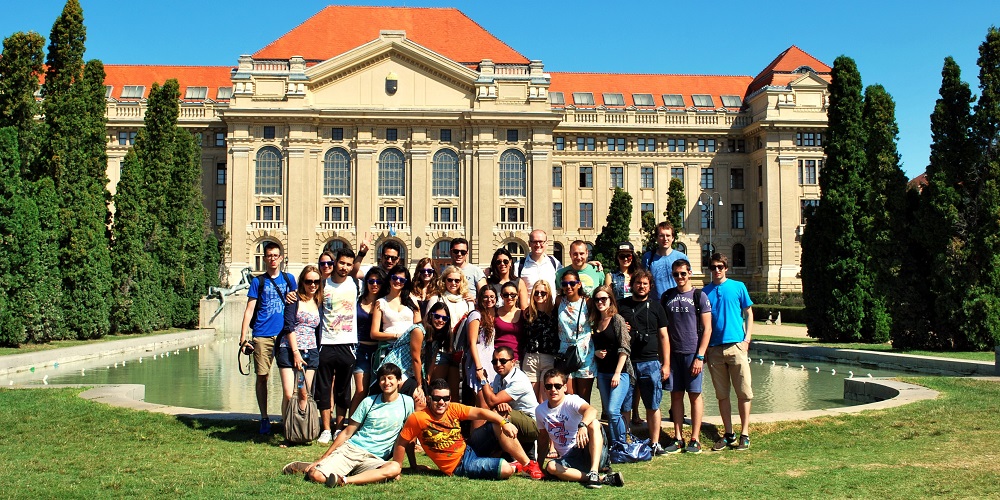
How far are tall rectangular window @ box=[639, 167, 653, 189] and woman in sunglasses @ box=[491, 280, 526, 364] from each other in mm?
57902

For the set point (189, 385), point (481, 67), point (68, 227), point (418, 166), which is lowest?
point (189, 385)

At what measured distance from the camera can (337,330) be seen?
10016mm

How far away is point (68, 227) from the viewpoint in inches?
1107

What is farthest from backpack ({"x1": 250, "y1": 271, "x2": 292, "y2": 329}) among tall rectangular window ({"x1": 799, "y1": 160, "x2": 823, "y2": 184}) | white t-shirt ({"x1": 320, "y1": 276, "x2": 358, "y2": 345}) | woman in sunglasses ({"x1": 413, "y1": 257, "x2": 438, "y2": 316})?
tall rectangular window ({"x1": 799, "y1": 160, "x2": 823, "y2": 184})

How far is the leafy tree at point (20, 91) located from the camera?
87.7ft

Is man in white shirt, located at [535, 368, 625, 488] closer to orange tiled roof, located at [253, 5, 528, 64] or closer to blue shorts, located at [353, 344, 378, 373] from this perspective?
blue shorts, located at [353, 344, 378, 373]

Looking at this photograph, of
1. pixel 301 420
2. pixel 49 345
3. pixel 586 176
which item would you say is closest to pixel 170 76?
pixel 586 176

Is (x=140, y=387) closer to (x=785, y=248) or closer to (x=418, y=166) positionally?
(x=418, y=166)

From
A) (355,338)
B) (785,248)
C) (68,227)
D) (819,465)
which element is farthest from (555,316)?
(785,248)

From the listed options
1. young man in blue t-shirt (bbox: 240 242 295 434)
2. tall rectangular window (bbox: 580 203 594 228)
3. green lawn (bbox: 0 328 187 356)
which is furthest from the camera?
tall rectangular window (bbox: 580 203 594 228)

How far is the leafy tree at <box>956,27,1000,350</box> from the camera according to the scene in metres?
22.0

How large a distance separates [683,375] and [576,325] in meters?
1.48

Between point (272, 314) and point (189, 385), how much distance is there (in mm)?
8199

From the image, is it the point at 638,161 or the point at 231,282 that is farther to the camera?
the point at 638,161
